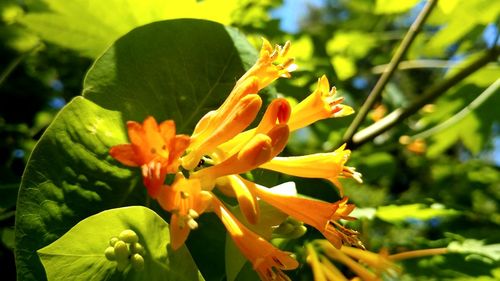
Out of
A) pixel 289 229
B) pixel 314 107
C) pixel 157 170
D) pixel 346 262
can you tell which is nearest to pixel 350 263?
pixel 346 262

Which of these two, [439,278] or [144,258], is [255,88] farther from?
[439,278]

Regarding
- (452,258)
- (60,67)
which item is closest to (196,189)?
(452,258)

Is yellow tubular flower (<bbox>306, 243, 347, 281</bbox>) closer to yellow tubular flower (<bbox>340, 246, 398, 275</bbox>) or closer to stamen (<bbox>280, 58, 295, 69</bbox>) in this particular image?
yellow tubular flower (<bbox>340, 246, 398, 275</bbox>)

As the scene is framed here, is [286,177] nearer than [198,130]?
No

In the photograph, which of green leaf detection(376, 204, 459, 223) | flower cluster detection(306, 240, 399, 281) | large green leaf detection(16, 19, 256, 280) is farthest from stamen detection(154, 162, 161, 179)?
green leaf detection(376, 204, 459, 223)

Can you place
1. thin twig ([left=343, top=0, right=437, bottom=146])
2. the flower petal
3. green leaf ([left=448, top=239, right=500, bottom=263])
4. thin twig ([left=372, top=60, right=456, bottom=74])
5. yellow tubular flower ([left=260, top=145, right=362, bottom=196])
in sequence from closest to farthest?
the flower petal → yellow tubular flower ([left=260, top=145, right=362, bottom=196]) → green leaf ([left=448, top=239, right=500, bottom=263]) → thin twig ([left=343, top=0, right=437, bottom=146]) → thin twig ([left=372, top=60, right=456, bottom=74])

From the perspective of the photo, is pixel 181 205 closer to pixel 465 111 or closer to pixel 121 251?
pixel 121 251

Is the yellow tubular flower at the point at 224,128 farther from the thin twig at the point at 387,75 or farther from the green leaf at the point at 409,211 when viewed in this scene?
the thin twig at the point at 387,75

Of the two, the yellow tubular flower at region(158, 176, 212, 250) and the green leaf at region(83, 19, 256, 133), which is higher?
the green leaf at region(83, 19, 256, 133)
